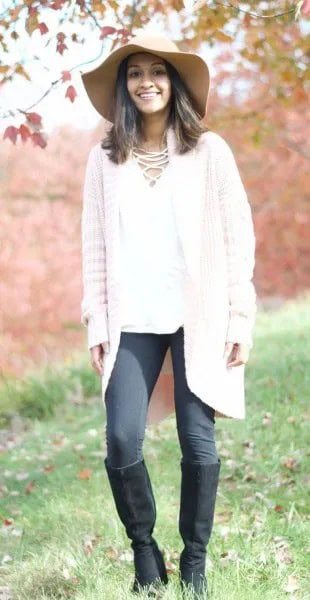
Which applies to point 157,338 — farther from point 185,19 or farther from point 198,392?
point 185,19

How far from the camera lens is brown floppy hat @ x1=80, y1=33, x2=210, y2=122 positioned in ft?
9.45

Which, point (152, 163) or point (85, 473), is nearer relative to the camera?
point (152, 163)

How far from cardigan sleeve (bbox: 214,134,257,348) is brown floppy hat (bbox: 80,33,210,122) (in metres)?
0.25

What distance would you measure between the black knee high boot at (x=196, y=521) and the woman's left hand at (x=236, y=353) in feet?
1.16

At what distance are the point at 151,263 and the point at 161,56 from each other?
28.7 inches

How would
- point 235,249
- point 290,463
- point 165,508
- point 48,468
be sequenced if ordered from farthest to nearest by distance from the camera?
point 48,468
point 290,463
point 165,508
point 235,249

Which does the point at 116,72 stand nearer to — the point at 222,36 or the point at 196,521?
the point at 196,521

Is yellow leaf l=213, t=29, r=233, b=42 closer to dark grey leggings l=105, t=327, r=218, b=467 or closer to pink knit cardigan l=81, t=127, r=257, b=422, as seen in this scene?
pink knit cardigan l=81, t=127, r=257, b=422

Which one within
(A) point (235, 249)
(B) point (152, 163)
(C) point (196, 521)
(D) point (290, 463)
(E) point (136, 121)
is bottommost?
(D) point (290, 463)

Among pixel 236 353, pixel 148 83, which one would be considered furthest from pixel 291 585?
pixel 148 83

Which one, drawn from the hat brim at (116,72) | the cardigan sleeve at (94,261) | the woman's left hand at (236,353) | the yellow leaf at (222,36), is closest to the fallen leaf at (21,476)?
the cardigan sleeve at (94,261)

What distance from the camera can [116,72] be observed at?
10.0 ft

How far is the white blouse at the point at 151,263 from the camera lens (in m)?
2.81

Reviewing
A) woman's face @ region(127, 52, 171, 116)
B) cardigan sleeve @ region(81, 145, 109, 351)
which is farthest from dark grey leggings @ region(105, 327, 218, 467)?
woman's face @ region(127, 52, 171, 116)
